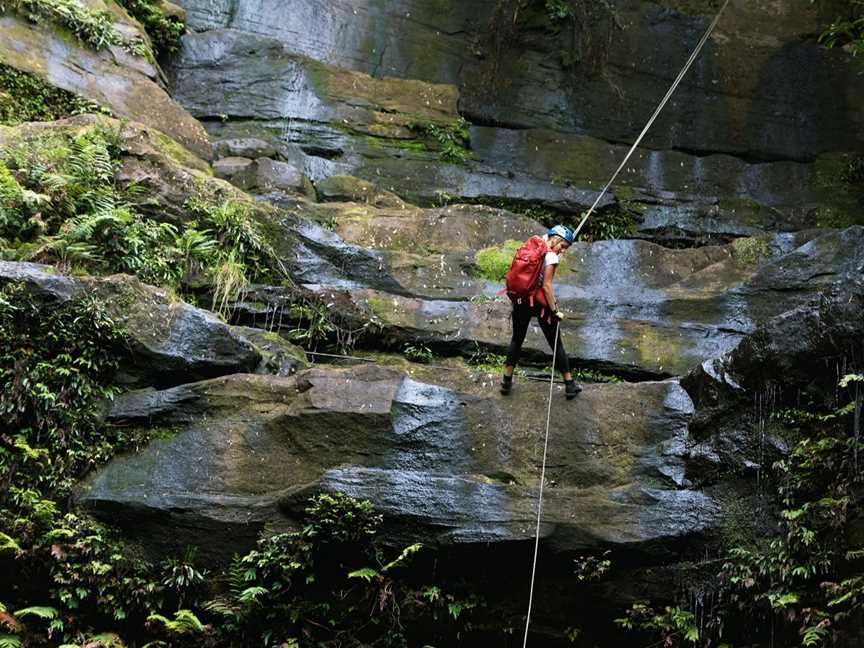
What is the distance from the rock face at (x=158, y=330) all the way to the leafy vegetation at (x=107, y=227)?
84 cm

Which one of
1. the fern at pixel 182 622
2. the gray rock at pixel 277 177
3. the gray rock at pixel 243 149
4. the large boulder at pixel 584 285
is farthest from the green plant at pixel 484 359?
the gray rock at pixel 243 149

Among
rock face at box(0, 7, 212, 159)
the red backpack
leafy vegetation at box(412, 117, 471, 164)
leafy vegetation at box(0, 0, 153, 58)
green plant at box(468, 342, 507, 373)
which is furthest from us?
leafy vegetation at box(412, 117, 471, 164)

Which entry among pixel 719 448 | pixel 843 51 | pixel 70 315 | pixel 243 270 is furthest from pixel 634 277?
pixel 843 51

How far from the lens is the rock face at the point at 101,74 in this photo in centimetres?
1314

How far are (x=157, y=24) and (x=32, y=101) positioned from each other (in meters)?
3.79

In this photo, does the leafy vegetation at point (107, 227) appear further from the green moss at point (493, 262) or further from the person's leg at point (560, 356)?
the person's leg at point (560, 356)

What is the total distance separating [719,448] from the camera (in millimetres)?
8375

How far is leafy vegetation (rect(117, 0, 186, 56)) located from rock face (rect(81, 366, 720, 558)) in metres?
8.93

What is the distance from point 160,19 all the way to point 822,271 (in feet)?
36.9

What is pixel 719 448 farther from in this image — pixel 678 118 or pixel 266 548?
pixel 678 118

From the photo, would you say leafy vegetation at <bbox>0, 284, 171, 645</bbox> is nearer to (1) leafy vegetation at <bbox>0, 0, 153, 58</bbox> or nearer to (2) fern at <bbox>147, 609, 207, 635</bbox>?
(2) fern at <bbox>147, 609, 207, 635</bbox>

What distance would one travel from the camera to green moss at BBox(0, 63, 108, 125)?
41.0ft

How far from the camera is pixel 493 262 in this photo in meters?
12.0

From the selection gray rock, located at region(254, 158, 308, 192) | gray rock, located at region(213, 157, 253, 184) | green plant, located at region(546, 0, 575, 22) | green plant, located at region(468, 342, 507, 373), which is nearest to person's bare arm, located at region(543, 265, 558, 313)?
green plant, located at region(468, 342, 507, 373)
